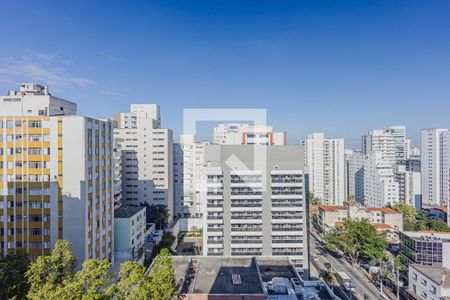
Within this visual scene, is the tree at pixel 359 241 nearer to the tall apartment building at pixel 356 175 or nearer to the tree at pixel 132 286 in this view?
the tree at pixel 132 286

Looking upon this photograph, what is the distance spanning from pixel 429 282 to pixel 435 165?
102 feet

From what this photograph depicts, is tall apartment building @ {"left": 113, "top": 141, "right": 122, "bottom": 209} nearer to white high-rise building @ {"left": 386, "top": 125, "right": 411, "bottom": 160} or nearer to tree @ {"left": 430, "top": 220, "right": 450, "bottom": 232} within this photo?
tree @ {"left": 430, "top": 220, "right": 450, "bottom": 232}

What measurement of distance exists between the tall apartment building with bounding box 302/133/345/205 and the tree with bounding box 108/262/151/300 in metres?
35.1

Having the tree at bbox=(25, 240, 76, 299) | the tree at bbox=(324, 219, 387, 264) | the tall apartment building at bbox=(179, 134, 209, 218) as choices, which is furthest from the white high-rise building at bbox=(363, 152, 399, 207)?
the tree at bbox=(25, 240, 76, 299)

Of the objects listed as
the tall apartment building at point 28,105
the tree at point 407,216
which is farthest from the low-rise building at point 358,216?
the tall apartment building at point 28,105

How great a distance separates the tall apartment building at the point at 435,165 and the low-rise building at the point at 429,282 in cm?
2799

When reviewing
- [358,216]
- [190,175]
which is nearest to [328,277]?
[358,216]

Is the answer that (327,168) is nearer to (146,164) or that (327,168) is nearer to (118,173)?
(146,164)

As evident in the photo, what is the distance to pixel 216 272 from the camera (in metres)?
10.1

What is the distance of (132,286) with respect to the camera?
6.42 metres

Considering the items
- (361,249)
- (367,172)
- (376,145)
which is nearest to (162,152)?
(361,249)

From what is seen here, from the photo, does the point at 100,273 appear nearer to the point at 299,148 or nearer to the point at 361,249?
the point at 299,148

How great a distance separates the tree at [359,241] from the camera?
20.3 metres

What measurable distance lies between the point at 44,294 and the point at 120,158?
74.8ft
